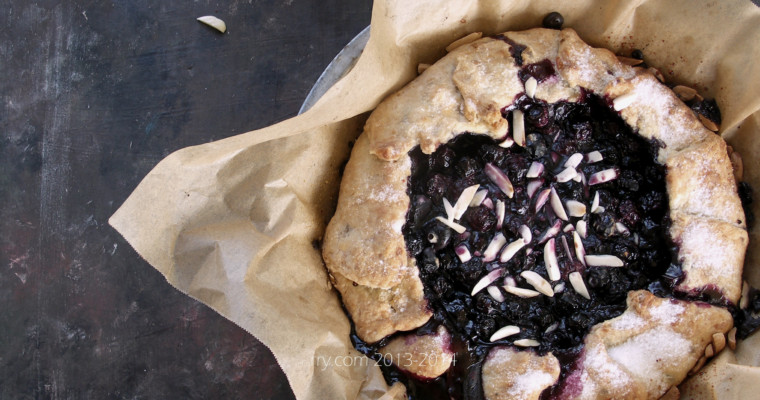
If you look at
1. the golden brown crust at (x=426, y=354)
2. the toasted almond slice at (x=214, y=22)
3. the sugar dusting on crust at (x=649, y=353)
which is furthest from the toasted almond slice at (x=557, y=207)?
the toasted almond slice at (x=214, y=22)

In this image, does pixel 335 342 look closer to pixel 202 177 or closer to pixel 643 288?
pixel 202 177

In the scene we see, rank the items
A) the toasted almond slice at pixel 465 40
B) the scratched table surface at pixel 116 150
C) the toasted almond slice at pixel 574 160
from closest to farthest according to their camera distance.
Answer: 1. the toasted almond slice at pixel 574 160
2. the toasted almond slice at pixel 465 40
3. the scratched table surface at pixel 116 150

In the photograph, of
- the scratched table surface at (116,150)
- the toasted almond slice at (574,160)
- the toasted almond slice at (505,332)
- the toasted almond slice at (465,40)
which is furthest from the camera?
the scratched table surface at (116,150)

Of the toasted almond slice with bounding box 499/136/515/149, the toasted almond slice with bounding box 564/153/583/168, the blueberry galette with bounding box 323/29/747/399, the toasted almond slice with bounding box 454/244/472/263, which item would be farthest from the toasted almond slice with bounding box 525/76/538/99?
the toasted almond slice with bounding box 454/244/472/263

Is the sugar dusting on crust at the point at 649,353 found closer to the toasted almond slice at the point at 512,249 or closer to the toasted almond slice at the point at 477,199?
the toasted almond slice at the point at 512,249

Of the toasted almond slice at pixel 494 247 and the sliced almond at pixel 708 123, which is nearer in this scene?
the toasted almond slice at pixel 494 247

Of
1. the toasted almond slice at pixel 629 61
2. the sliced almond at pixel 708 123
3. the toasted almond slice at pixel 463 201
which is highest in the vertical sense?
the toasted almond slice at pixel 629 61

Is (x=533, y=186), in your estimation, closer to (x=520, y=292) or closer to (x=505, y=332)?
(x=520, y=292)

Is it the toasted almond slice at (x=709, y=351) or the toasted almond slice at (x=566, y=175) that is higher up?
the toasted almond slice at (x=566, y=175)
